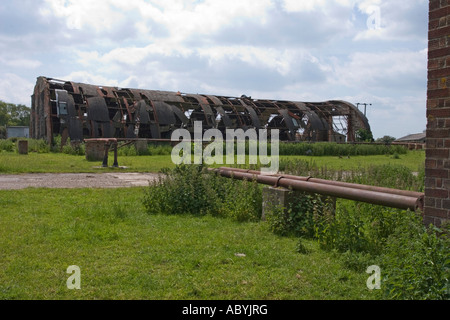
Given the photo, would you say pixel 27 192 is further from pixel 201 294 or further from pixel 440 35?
pixel 440 35

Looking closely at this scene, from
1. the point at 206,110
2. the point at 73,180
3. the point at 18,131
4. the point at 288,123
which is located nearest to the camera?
the point at 73,180

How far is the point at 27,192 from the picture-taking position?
A: 8875mm

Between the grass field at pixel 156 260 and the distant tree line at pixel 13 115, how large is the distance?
94024 millimetres

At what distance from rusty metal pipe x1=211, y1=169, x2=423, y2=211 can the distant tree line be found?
9500 cm

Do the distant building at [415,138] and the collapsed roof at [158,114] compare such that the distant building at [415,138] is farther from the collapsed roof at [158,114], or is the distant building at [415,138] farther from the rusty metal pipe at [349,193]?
the rusty metal pipe at [349,193]

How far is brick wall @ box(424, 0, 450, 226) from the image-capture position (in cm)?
384

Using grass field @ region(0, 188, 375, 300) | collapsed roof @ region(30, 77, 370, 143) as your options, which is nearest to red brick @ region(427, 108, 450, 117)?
grass field @ region(0, 188, 375, 300)

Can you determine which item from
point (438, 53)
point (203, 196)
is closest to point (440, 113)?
point (438, 53)

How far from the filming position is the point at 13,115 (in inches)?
3804

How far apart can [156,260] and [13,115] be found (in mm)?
105084

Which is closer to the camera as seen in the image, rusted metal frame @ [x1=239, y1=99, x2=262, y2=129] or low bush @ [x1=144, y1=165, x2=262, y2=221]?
low bush @ [x1=144, y1=165, x2=262, y2=221]

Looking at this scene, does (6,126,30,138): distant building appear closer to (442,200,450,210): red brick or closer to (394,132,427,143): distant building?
(394,132,427,143): distant building

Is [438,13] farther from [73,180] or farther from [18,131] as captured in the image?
[18,131]
